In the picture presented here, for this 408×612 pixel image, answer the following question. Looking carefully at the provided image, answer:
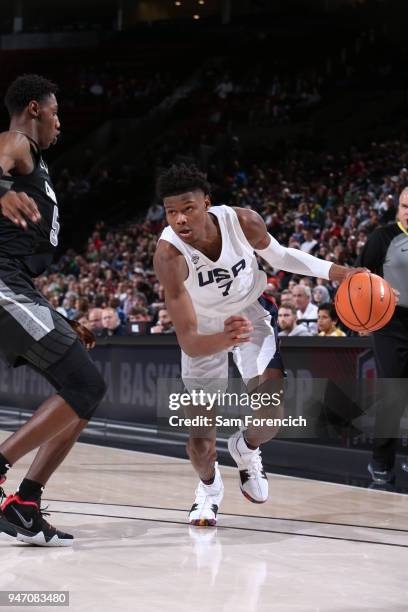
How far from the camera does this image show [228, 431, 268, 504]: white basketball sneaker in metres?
4.87

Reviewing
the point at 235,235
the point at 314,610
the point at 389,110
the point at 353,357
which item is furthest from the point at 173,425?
the point at 389,110

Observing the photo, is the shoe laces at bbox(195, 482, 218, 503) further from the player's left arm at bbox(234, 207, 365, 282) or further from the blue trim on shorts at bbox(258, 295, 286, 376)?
the player's left arm at bbox(234, 207, 365, 282)

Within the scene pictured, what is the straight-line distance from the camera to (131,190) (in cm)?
2397

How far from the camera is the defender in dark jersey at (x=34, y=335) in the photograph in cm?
376

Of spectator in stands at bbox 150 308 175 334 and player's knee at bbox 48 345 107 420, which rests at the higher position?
player's knee at bbox 48 345 107 420

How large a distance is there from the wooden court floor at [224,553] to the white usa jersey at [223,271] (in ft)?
3.68

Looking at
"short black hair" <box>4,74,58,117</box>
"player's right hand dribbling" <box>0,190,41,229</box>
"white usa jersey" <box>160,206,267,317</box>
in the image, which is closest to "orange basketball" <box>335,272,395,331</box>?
"white usa jersey" <box>160,206,267,317</box>

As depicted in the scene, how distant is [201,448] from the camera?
4.66 metres

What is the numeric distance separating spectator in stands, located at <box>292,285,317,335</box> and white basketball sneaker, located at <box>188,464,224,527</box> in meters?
4.40

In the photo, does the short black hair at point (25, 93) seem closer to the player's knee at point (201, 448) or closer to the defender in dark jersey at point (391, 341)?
the player's knee at point (201, 448)

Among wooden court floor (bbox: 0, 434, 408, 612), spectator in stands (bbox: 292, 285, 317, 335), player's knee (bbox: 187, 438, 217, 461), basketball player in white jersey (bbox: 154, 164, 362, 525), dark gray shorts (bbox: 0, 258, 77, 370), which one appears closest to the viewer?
wooden court floor (bbox: 0, 434, 408, 612)

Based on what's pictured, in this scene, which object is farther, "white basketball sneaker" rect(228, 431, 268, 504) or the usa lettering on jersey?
"white basketball sneaker" rect(228, 431, 268, 504)

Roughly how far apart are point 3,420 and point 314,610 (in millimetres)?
8863

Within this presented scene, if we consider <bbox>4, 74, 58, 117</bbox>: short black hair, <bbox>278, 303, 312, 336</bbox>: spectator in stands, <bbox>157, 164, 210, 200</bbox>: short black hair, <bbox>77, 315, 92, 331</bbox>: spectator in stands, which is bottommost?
<bbox>77, 315, 92, 331</bbox>: spectator in stands
